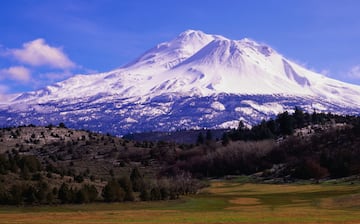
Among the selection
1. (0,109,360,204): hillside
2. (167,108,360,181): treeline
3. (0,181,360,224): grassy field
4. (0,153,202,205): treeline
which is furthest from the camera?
(167,108,360,181): treeline

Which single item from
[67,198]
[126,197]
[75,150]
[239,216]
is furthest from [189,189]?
[75,150]

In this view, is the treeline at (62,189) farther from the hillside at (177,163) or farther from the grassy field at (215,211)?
the grassy field at (215,211)

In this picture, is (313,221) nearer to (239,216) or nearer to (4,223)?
(239,216)

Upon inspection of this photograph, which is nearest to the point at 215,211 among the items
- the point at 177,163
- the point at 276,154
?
the point at 276,154

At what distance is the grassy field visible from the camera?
59.8 m

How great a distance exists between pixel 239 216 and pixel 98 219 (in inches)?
559

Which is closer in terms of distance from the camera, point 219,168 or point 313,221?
point 313,221

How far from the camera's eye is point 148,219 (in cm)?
6081

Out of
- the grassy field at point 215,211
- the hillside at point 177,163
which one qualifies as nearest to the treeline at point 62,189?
the hillside at point 177,163

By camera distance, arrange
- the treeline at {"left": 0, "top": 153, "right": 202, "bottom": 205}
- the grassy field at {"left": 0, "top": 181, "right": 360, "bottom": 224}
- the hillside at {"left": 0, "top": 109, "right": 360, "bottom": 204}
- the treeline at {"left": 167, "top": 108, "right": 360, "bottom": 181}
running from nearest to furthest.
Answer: the grassy field at {"left": 0, "top": 181, "right": 360, "bottom": 224} < the treeline at {"left": 0, "top": 153, "right": 202, "bottom": 205} < the hillside at {"left": 0, "top": 109, "right": 360, "bottom": 204} < the treeline at {"left": 167, "top": 108, "right": 360, "bottom": 181}

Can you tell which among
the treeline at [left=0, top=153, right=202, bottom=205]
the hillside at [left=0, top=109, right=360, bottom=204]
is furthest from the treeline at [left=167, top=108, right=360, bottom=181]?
the treeline at [left=0, top=153, right=202, bottom=205]

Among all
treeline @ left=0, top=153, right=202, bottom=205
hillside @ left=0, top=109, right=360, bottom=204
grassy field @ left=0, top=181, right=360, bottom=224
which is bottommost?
grassy field @ left=0, top=181, right=360, bottom=224

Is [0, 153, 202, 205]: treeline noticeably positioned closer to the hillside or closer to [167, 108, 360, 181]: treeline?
the hillside

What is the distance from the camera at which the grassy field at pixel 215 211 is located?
196 feet
